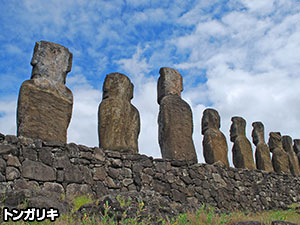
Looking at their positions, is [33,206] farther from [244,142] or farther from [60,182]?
[244,142]

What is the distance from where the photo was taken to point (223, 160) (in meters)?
9.70

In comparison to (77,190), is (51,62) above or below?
above

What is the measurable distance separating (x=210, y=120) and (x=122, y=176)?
405cm

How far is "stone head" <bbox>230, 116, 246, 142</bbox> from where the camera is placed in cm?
1126

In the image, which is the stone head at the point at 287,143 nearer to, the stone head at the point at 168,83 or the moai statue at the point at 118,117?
the stone head at the point at 168,83

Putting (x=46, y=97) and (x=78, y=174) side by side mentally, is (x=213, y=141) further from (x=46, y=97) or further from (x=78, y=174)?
(x=46, y=97)

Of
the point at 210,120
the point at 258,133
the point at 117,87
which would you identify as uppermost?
the point at 117,87

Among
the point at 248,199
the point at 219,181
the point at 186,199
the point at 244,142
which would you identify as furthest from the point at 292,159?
the point at 186,199

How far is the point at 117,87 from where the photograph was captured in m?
8.30

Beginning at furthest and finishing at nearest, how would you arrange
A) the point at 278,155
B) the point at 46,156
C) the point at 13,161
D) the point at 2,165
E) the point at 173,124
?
1. the point at 278,155
2. the point at 173,124
3. the point at 46,156
4. the point at 13,161
5. the point at 2,165

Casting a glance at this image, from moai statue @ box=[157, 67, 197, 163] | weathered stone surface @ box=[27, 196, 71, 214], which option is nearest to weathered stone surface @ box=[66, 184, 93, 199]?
weathered stone surface @ box=[27, 196, 71, 214]

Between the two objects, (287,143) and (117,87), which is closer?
(117,87)

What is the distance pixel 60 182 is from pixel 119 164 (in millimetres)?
1436

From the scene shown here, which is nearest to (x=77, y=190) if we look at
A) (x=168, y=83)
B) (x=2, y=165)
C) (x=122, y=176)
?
(x=122, y=176)
